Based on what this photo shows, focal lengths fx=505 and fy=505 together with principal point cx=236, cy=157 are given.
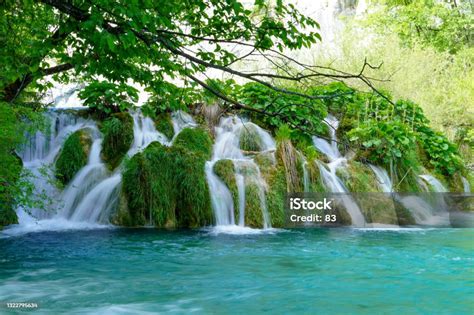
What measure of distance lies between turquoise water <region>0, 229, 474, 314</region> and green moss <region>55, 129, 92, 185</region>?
2.16 meters

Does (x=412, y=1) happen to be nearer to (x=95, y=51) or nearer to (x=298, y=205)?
(x=298, y=205)

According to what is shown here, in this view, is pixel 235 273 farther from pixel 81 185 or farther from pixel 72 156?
pixel 72 156

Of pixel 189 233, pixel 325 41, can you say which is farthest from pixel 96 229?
pixel 325 41

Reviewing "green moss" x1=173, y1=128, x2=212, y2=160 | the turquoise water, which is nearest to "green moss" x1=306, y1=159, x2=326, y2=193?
the turquoise water

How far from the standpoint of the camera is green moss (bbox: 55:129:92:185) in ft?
36.1

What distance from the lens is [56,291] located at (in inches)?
212

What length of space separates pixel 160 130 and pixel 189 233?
409 cm

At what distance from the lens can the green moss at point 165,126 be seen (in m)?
12.7

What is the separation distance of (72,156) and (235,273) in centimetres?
633

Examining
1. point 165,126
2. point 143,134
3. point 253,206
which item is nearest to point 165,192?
point 253,206

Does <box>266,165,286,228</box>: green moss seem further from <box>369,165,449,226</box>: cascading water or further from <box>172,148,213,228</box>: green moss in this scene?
<box>369,165,449,226</box>: cascading water

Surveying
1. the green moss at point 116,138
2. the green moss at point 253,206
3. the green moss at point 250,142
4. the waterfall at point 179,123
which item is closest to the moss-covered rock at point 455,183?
the green moss at point 250,142

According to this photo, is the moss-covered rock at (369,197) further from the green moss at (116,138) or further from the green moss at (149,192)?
the green moss at (116,138)

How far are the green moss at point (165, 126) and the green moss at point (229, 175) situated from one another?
90.2 inches
